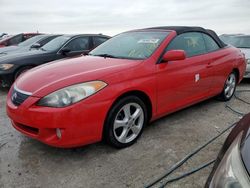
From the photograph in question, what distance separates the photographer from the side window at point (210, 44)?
468 cm

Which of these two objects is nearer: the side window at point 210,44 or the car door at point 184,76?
the car door at point 184,76

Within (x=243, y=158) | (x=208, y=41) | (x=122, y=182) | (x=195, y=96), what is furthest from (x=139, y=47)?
(x=243, y=158)

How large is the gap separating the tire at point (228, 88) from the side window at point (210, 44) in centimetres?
70

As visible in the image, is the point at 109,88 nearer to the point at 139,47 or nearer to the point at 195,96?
the point at 139,47

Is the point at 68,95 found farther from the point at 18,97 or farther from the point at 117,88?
the point at 18,97

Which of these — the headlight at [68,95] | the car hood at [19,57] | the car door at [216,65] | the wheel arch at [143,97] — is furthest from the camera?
the car hood at [19,57]

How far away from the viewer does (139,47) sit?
12.7 feet

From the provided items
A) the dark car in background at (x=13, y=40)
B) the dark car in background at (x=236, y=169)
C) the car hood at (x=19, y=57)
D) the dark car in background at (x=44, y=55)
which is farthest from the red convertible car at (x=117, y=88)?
the dark car in background at (x=13, y=40)

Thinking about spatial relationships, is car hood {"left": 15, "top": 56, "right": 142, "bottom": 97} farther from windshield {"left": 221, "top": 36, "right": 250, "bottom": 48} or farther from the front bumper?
windshield {"left": 221, "top": 36, "right": 250, "bottom": 48}

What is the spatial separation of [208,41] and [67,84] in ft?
9.36

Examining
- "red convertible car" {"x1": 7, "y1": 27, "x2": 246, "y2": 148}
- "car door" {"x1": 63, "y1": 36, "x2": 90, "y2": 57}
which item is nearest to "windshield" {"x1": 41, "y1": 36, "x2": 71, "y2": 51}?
"car door" {"x1": 63, "y1": 36, "x2": 90, "y2": 57}

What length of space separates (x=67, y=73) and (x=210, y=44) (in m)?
2.70

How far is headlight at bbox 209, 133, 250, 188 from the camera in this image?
127 centimetres

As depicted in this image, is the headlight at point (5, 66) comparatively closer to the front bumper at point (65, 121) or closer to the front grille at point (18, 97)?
the front grille at point (18, 97)
